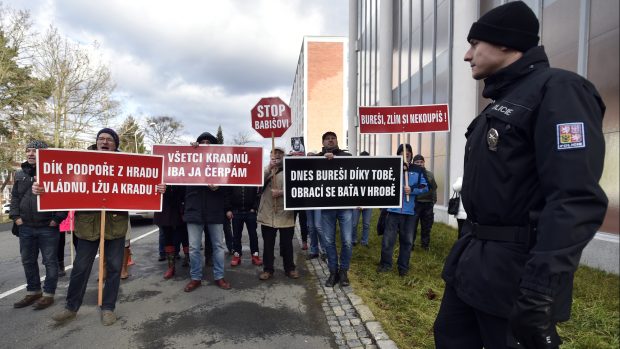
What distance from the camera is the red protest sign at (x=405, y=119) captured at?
6.23 metres

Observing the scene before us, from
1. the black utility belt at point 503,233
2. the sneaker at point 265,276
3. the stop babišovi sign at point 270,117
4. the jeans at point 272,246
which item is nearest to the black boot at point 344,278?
the jeans at point 272,246

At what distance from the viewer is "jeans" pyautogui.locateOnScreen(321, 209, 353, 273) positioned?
205 inches

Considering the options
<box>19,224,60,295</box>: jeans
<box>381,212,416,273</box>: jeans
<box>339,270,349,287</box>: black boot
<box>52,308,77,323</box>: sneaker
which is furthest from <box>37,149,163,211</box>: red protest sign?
<box>381,212,416,273</box>: jeans

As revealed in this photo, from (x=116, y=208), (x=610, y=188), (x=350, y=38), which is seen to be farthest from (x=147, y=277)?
(x=350, y=38)

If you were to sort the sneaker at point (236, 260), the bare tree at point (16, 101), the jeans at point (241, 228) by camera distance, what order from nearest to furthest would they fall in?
the sneaker at point (236, 260)
the jeans at point (241, 228)
the bare tree at point (16, 101)

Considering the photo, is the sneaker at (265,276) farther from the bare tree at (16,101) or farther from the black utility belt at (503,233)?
the bare tree at (16,101)

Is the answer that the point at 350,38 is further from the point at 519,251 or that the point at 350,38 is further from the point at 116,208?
the point at 519,251

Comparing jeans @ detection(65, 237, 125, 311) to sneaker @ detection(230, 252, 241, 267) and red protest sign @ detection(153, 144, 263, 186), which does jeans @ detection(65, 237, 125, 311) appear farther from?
sneaker @ detection(230, 252, 241, 267)

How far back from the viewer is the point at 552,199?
1.36 meters

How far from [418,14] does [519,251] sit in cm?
1460

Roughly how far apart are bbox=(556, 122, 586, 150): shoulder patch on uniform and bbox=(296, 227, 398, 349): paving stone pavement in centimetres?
254

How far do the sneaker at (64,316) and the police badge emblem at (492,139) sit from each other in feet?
14.9

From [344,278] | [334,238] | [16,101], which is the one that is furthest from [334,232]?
[16,101]

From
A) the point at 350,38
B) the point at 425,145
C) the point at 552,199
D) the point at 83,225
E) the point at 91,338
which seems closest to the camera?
the point at 552,199
